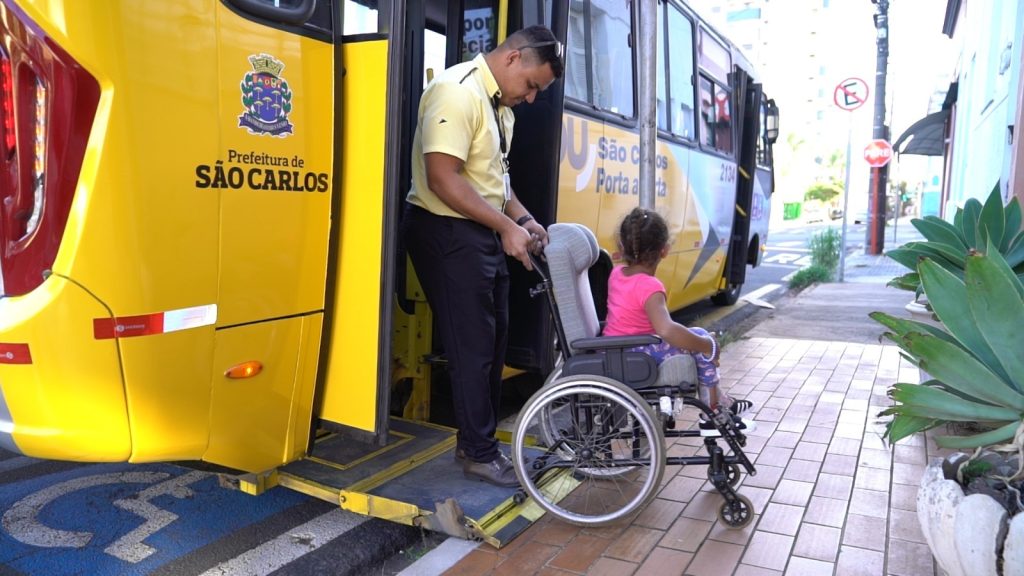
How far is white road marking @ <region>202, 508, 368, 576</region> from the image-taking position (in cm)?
290

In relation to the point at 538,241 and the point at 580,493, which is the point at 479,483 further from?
the point at 538,241

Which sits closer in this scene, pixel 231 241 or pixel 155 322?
pixel 155 322

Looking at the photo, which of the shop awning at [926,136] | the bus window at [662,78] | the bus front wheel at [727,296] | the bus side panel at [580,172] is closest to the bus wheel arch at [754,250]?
the bus front wheel at [727,296]

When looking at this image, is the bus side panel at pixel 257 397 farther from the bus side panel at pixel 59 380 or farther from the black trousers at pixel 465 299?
the black trousers at pixel 465 299

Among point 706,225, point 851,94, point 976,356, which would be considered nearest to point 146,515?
point 976,356

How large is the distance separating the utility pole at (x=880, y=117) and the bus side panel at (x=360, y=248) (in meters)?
16.1

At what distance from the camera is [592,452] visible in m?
3.10

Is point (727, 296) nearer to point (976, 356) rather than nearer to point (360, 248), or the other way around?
point (976, 356)

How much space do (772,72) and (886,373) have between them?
3658 inches

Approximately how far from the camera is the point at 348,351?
3.08m

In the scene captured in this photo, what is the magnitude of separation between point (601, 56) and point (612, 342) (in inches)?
104

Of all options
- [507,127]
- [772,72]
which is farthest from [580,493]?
[772,72]

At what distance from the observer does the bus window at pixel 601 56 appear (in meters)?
4.60

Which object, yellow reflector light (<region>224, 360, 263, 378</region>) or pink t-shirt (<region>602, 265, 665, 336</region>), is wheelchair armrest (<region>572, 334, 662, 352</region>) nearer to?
pink t-shirt (<region>602, 265, 665, 336</region>)
